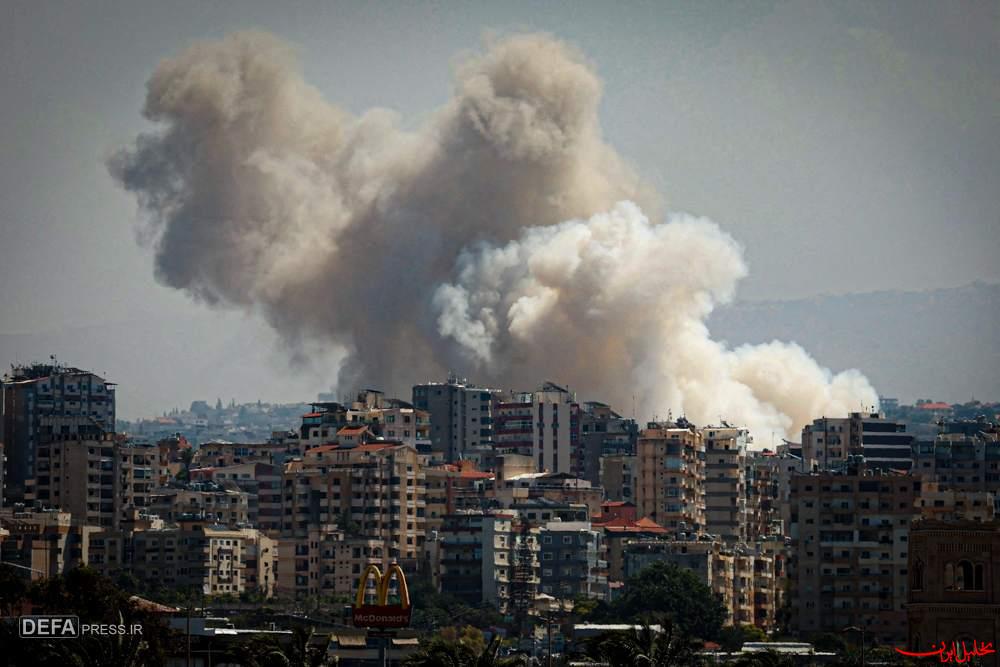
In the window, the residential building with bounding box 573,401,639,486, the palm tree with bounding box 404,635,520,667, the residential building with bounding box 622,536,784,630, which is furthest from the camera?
the residential building with bounding box 573,401,639,486

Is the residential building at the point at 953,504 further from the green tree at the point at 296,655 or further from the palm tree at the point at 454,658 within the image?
the green tree at the point at 296,655

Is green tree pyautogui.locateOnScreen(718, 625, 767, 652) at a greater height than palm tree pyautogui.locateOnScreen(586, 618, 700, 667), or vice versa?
green tree pyautogui.locateOnScreen(718, 625, 767, 652)

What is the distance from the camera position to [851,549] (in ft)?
337

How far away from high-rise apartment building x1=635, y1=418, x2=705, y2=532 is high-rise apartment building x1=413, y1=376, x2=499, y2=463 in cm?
2080

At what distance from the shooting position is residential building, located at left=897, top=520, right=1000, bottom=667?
6762 centimetres

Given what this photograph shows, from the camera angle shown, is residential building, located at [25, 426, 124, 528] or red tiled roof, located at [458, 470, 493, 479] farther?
red tiled roof, located at [458, 470, 493, 479]

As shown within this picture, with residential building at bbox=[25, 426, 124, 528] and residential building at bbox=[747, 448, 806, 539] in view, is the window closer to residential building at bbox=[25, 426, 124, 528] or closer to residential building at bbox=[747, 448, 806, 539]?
residential building at bbox=[25, 426, 124, 528]

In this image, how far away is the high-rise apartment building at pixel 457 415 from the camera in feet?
497

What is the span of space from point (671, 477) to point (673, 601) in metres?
29.0

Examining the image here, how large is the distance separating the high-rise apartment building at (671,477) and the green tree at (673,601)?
78.7 ft

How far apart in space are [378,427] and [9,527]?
2948 centimetres

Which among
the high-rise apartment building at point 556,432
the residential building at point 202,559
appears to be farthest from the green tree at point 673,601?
the high-rise apartment building at point 556,432

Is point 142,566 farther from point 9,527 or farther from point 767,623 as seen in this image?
point 767,623

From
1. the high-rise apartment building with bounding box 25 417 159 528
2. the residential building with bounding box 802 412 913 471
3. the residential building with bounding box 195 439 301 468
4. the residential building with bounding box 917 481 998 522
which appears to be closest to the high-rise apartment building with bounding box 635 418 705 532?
the residential building with bounding box 802 412 913 471
